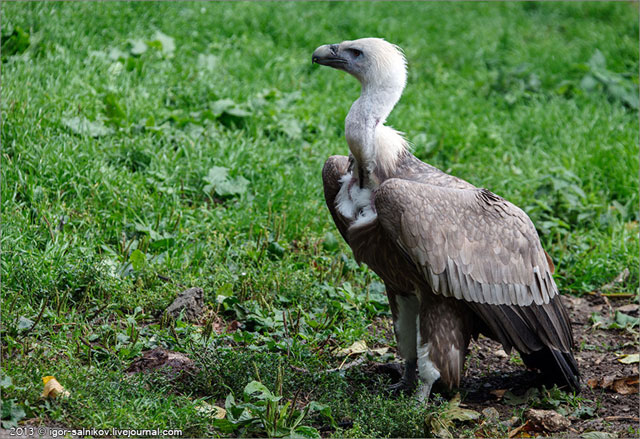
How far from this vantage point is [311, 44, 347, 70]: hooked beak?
4105 millimetres

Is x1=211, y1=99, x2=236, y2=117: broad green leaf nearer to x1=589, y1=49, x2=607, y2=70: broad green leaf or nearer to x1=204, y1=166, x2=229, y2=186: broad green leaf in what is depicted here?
x1=204, y1=166, x2=229, y2=186: broad green leaf

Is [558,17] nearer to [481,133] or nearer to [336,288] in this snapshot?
[481,133]

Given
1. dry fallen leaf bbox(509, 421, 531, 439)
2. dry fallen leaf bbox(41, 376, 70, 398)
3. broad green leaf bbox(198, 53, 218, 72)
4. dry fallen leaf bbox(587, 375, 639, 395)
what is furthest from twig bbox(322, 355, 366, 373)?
broad green leaf bbox(198, 53, 218, 72)

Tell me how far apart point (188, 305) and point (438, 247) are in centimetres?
152

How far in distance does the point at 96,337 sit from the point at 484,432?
201 centimetres

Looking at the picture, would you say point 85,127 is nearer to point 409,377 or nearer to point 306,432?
point 409,377

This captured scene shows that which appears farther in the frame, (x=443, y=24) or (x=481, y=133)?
(x=443, y=24)

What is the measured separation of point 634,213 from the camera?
6332mm

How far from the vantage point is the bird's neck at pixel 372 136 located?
3.92 m

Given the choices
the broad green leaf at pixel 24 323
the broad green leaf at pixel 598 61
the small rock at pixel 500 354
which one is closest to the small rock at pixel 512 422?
the small rock at pixel 500 354

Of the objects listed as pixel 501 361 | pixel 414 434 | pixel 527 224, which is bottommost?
pixel 501 361

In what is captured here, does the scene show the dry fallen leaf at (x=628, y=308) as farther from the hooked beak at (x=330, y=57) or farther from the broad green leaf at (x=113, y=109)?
the broad green leaf at (x=113, y=109)


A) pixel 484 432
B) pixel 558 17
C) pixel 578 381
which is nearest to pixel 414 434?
pixel 484 432

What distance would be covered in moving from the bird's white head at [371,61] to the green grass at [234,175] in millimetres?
1426
